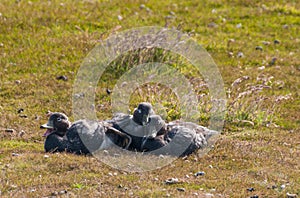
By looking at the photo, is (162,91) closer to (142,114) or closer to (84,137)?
(142,114)

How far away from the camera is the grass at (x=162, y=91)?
361 inches

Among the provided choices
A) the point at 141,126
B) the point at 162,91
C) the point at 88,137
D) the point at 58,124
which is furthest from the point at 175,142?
the point at 162,91

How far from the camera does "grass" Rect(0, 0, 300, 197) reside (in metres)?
9.18

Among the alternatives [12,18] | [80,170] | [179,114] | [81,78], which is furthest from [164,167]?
[12,18]

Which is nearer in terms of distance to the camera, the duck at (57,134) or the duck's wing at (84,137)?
the duck's wing at (84,137)

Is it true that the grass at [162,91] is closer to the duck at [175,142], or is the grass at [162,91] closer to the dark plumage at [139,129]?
the duck at [175,142]

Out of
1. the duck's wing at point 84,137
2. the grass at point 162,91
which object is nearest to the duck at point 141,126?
the duck's wing at point 84,137

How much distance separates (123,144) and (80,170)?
1.16 metres

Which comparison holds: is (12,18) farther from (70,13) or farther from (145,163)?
(145,163)

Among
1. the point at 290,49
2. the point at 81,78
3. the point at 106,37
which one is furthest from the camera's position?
the point at 290,49

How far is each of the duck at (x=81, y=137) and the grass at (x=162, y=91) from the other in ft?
1.01

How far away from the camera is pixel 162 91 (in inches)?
528

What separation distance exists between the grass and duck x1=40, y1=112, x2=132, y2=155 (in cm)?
31

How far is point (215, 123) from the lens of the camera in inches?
491
